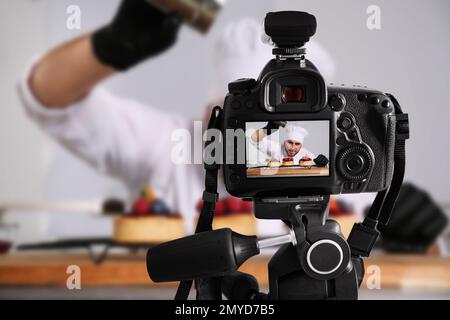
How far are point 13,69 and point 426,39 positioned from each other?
1008 millimetres

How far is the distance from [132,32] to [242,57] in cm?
24

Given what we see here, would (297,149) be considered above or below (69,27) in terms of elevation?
below

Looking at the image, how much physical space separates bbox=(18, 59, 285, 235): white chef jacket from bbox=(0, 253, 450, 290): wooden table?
38 cm

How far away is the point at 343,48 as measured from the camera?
1.37 meters

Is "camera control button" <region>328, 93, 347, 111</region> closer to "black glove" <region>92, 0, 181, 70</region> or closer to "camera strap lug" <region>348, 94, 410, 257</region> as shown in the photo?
"camera strap lug" <region>348, 94, 410, 257</region>

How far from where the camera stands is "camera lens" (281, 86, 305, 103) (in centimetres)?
42

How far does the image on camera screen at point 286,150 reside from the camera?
425 mm

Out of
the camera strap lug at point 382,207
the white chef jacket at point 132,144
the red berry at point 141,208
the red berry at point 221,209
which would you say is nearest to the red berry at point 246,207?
the red berry at point 221,209

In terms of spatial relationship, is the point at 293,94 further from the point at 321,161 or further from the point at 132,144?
the point at 132,144

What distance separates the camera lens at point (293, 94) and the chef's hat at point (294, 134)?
2 cm

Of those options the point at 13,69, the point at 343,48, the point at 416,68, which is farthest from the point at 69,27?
the point at 416,68

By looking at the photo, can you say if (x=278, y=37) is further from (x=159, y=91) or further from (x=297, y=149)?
(x=159, y=91)

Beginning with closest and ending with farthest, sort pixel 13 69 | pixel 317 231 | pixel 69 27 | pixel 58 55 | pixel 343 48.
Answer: pixel 317 231
pixel 58 55
pixel 343 48
pixel 69 27
pixel 13 69

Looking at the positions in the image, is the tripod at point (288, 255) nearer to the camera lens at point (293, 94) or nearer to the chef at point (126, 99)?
the camera lens at point (293, 94)
